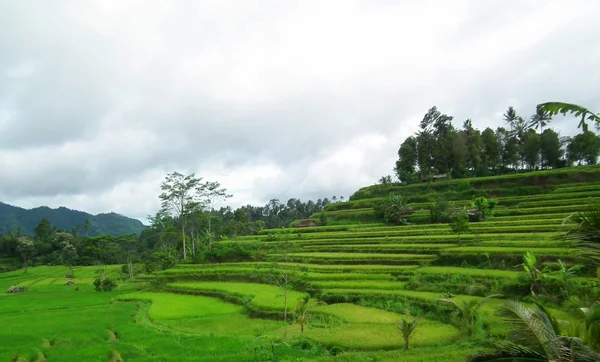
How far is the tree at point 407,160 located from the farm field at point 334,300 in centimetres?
1861

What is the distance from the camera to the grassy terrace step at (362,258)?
80.6ft

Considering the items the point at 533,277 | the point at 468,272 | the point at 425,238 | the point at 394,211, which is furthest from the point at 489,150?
the point at 533,277

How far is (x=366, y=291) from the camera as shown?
19688mm

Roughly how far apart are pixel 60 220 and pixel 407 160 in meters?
175

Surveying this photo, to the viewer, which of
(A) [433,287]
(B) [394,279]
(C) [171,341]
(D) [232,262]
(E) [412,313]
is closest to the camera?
(C) [171,341]

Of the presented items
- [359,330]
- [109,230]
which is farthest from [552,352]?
[109,230]

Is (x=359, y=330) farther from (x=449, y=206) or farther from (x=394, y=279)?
(x=449, y=206)

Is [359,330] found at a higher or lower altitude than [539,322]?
lower

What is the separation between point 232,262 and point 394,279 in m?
16.8

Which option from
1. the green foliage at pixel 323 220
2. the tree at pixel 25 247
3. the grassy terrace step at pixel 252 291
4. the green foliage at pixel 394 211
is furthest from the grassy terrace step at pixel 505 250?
the tree at pixel 25 247

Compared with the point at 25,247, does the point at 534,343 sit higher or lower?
lower

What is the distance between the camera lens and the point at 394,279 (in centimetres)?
2164

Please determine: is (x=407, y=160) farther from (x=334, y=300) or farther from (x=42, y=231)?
(x=42, y=231)

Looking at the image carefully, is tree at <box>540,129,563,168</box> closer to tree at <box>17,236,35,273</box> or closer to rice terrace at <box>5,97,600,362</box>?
rice terrace at <box>5,97,600,362</box>
